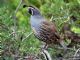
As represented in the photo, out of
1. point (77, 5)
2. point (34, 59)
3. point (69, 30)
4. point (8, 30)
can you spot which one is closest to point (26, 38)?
point (8, 30)

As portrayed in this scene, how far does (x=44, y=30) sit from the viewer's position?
11.3 feet

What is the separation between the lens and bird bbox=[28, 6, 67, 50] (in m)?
3.31

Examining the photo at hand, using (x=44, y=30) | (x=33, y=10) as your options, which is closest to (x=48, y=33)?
(x=44, y=30)

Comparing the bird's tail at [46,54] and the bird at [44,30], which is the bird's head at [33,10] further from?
the bird's tail at [46,54]

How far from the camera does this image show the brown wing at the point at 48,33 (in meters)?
3.30

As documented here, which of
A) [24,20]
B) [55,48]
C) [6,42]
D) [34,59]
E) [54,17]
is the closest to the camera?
[34,59]

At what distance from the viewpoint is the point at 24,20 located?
413 centimetres

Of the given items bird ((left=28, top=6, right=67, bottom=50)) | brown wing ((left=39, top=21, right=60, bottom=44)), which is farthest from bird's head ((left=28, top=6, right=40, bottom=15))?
brown wing ((left=39, top=21, right=60, bottom=44))

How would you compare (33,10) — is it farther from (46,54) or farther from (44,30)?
(46,54)

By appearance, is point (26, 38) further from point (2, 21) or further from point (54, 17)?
point (54, 17)

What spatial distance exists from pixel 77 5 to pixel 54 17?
0.45 meters

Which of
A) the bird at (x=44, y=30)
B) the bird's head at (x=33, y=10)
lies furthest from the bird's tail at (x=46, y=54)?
the bird's head at (x=33, y=10)

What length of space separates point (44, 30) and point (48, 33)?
62mm

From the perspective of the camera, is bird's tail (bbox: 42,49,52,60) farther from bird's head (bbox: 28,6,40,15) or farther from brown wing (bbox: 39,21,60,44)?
bird's head (bbox: 28,6,40,15)
